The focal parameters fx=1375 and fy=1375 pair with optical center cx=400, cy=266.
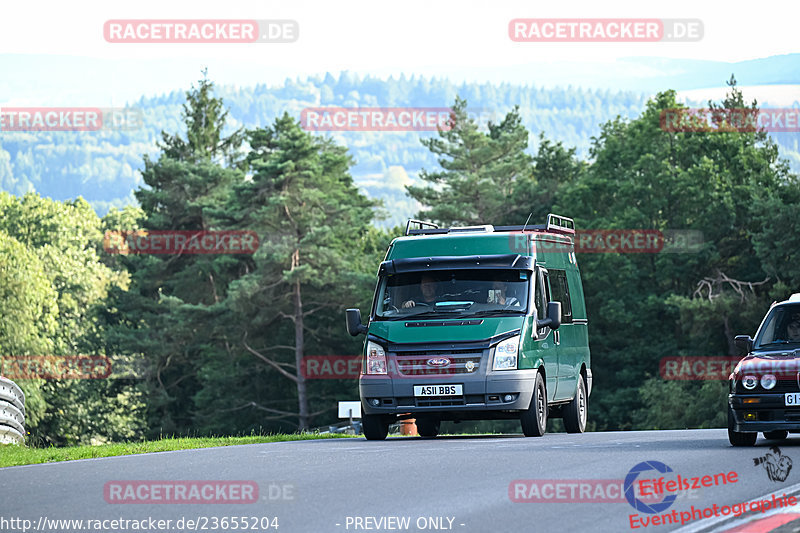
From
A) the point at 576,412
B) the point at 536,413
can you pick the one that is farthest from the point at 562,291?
the point at 536,413

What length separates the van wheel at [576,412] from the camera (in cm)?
2189

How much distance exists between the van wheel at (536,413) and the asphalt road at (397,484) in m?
1.19

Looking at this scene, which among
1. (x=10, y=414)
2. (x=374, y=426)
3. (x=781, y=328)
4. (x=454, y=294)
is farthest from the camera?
(x=10, y=414)

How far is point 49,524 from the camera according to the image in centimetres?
983

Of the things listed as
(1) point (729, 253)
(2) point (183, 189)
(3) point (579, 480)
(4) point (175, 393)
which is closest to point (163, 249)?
(2) point (183, 189)

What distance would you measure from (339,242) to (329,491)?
204 feet

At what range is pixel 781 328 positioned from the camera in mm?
17219

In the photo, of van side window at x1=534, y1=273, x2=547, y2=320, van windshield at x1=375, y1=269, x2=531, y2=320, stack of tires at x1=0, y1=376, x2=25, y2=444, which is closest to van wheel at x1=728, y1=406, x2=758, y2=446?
van windshield at x1=375, y1=269, x2=531, y2=320

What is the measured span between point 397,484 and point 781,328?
7.16 metres

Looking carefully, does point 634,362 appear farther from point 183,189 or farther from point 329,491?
point 329,491

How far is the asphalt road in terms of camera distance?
9.81 m

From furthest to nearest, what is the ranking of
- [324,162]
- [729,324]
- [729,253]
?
[324,162] < [729,253] < [729,324]

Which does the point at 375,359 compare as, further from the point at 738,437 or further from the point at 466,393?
the point at 738,437

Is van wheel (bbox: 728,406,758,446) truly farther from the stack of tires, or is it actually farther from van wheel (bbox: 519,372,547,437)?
the stack of tires
